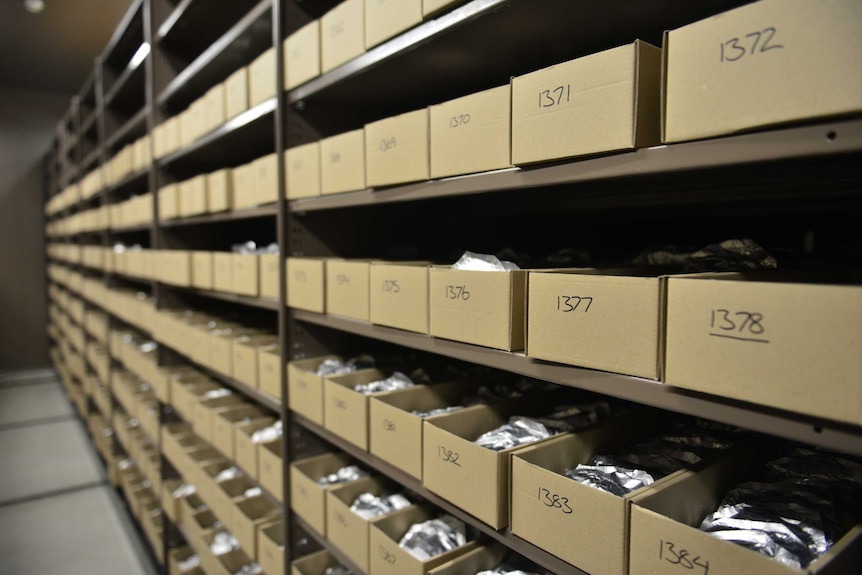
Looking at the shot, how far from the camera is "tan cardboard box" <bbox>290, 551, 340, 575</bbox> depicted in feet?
5.03

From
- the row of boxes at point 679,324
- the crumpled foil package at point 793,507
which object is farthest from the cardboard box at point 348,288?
the crumpled foil package at point 793,507

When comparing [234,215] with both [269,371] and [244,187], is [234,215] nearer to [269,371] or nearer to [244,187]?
[244,187]

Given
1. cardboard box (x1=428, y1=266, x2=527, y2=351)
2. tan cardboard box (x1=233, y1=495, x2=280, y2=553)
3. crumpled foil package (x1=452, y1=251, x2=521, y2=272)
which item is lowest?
tan cardboard box (x1=233, y1=495, x2=280, y2=553)

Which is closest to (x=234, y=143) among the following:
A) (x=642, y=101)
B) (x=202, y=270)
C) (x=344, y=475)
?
(x=202, y=270)

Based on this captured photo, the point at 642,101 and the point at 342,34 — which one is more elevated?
the point at 342,34

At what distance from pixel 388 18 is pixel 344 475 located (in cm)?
122

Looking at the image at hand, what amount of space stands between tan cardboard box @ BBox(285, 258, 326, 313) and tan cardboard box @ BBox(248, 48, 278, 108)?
20.4 inches

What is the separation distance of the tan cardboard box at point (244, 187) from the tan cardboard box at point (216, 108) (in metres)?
0.22

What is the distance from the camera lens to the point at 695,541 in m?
0.60

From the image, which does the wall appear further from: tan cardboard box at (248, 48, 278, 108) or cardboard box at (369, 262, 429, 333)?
cardboard box at (369, 262, 429, 333)

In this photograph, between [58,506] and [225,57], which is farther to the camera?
[58,506]

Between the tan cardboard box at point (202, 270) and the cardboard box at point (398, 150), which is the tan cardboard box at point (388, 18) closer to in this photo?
the cardboard box at point (398, 150)

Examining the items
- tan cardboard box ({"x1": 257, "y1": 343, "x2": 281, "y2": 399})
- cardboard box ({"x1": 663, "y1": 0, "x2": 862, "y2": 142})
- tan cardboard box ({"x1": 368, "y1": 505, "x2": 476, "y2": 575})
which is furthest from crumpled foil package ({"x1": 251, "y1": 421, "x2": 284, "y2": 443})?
cardboard box ({"x1": 663, "y1": 0, "x2": 862, "y2": 142})

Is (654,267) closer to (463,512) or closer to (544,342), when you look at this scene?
(544,342)
